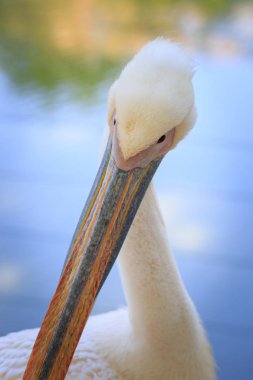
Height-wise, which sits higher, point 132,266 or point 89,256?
point 132,266

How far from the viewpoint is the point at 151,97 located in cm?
127

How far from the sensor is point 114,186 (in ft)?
4.42

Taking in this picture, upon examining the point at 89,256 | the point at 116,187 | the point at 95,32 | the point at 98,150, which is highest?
the point at 95,32

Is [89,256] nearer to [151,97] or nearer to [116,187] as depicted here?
[116,187]

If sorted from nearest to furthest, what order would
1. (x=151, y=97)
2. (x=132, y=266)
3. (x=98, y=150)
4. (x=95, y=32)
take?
(x=151, y=97) → (x=132, y=266) → (x=98, y=150) → (x=95, y=32)

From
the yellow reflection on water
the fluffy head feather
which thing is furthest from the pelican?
the yellow reflection on water

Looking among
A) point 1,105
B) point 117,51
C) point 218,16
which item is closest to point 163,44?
point 1,105

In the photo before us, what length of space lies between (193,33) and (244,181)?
1.37 metres

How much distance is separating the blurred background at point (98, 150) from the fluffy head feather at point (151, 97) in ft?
0.64

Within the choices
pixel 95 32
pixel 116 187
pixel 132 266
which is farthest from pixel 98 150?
pixel 116 187

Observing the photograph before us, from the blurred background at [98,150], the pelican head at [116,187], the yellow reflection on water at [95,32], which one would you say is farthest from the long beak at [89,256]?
the yellow reflection on water at [95,32]

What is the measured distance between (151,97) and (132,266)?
0.43 m

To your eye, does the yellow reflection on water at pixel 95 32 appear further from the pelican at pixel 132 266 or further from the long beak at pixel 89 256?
the long beak at pixel 89 256

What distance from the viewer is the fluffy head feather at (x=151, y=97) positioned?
4.17ft
